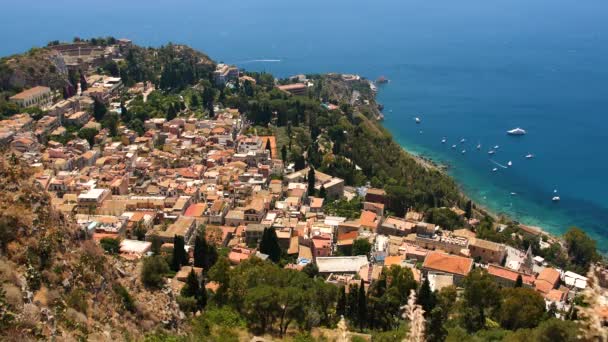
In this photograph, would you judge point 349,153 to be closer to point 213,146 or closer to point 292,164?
point 292,164

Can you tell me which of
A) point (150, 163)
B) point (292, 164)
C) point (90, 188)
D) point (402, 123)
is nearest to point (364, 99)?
point (402, 123)

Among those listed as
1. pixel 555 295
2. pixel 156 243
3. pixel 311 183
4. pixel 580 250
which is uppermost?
pixel 311 183

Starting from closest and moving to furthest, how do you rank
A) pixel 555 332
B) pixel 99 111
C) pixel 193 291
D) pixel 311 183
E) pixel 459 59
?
pixel 555 332
pixel 193 291
pixel 311 183
pixel 99 111
pixel 459 59

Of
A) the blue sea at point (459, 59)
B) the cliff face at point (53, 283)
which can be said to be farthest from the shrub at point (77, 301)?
the blue sea at point (459, 59)

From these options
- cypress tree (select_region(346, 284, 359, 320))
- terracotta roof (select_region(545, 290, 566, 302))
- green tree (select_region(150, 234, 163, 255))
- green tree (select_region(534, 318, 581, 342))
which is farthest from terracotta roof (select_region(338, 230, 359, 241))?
green tree (select_region(534, 318, 581, 342))

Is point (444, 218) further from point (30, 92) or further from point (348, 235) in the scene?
point (30, 92)

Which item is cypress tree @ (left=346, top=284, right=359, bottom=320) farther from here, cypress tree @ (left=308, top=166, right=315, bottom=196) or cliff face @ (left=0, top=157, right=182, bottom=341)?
cypress tree @ (left=308, top=166, right=315, bottom=196)

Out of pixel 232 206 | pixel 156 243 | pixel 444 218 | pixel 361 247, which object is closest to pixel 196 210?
pixel 232 206
